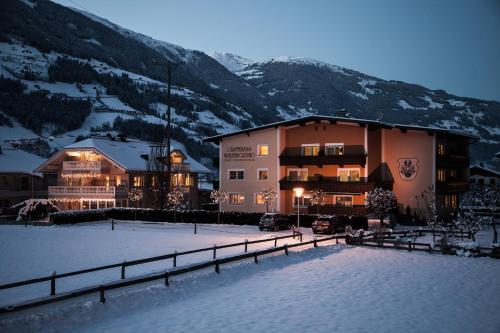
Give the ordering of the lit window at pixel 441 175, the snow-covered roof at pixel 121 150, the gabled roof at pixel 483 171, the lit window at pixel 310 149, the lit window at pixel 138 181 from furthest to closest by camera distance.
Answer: the gabled roof at pixel 483 171 < the lit window at pixel 138 181 < the snow-covered roof at pixel 121 150 < the lit window at pixel 310 149 < the lit window at pixel 441 175

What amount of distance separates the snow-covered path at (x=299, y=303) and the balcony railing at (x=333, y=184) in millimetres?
23080

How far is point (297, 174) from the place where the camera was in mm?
52969

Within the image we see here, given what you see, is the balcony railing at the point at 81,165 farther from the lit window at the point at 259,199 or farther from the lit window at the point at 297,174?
the lit window at the point at 297,174

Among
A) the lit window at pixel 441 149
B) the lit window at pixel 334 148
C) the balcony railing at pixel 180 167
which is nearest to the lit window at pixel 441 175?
the lit window at pixel 441 149

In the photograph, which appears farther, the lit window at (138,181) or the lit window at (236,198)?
the lit window at (138,181)

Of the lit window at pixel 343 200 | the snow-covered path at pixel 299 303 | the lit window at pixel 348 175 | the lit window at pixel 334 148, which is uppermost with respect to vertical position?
the lit window at pixel 334 148

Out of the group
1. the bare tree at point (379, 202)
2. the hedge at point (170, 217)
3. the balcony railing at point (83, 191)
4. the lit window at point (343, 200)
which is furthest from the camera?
the balcony railing at point (83, 191)

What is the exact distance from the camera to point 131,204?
60.4 metres

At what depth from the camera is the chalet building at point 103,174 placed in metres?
59.2

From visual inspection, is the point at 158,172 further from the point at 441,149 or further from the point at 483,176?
the point at 483,176

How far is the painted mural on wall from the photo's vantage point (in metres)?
49.5

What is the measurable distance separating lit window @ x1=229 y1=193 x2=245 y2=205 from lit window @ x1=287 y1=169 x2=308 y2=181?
19.8 ft

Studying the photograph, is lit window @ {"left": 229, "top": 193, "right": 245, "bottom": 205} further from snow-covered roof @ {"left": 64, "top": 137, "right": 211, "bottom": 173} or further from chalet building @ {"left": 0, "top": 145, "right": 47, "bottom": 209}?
chalet building @ {"left": 0, "top": 145, "right": 47, "bottom": 209}

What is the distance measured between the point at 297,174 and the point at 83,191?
27936mm
